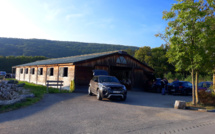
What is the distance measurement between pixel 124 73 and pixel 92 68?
637 centimetres

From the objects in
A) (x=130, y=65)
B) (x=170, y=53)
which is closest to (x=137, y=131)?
(x=170, y=53)

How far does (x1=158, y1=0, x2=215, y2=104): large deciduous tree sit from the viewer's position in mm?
10961

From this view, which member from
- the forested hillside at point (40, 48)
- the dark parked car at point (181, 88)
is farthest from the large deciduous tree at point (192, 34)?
the forested hillside at point (40, 48)

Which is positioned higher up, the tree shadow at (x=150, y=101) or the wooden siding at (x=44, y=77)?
the wooden siding at (x=44, y=77)

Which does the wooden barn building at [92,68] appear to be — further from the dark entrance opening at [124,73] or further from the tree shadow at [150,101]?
the tree shadow at [150,101]

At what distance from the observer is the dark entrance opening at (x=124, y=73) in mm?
22125

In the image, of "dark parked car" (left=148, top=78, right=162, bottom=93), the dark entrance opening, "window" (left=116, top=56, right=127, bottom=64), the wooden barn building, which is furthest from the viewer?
the dark entrance opening

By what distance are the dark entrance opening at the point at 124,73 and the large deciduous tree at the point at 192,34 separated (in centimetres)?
1028

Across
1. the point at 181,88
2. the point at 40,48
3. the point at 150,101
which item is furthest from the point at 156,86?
the point at 40,48

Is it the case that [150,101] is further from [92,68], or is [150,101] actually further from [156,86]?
[156,86]

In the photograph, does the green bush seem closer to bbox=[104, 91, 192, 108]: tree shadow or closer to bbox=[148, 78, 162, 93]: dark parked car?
bbox=[104, 91, 192, 108]: tree shadow

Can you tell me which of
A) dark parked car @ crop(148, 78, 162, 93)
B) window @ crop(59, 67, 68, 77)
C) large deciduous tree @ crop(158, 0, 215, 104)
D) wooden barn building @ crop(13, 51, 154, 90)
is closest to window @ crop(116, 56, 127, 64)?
wooden barn building @ crop(13, 51, 154, 90)

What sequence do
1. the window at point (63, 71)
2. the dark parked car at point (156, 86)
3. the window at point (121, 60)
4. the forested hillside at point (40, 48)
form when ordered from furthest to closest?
the forested hillside at point (40, 48) → the window at point (121, 60) → the dark parked car at point (156, 86) → the window at point (63, 71)

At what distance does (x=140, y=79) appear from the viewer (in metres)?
24.0
